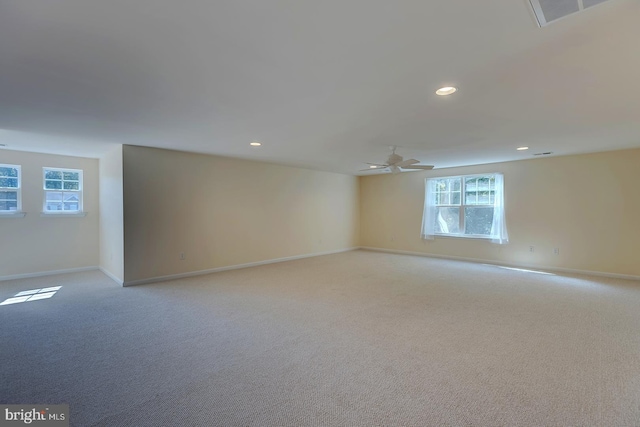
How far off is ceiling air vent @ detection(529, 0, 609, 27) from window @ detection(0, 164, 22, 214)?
760cm

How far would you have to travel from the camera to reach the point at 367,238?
8773 mm

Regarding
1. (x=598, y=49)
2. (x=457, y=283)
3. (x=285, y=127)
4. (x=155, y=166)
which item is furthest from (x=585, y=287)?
(x=155, y=166)

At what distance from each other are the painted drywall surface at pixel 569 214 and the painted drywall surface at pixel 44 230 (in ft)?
26.4

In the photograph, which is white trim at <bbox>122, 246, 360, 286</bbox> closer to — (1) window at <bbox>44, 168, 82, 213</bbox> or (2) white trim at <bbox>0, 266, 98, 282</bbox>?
(2) white trim at <bbox>0, 266, 98, 282</bbox>

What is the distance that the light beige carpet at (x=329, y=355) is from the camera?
177 centimetres

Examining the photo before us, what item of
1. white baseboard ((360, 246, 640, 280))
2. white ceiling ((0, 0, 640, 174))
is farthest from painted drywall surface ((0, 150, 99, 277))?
white baseboard ((360, 246, 640, 280))

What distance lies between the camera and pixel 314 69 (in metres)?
2.09

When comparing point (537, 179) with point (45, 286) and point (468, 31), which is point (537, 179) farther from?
point (45, 286)

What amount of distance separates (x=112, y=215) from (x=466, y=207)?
7.80m

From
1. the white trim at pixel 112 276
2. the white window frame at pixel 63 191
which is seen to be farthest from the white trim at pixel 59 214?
the white trim at pixel 112 276

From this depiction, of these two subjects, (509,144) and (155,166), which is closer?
(509,144)

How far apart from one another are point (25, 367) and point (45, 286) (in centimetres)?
313

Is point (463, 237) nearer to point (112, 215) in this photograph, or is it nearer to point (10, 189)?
point (112, 215)

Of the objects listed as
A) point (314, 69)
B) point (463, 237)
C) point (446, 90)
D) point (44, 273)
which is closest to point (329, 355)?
point (314, 69)
